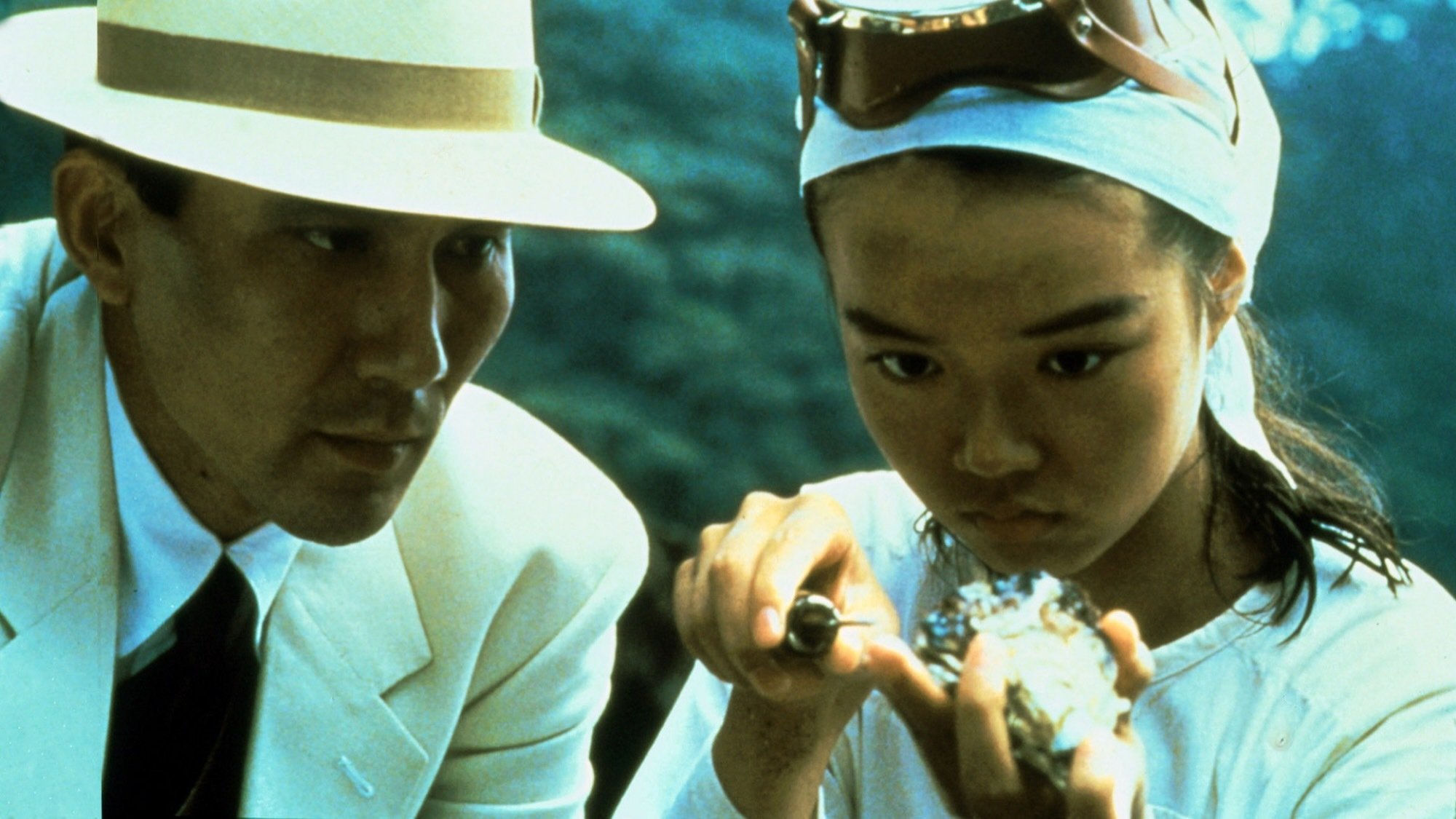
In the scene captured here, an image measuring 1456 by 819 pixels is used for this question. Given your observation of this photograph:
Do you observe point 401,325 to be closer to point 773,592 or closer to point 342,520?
point 342,520

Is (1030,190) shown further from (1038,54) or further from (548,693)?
(548,693)

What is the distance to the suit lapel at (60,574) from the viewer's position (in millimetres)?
1745

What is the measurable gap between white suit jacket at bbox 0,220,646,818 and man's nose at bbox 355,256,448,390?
0.38 metres

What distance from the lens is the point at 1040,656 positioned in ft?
4.27

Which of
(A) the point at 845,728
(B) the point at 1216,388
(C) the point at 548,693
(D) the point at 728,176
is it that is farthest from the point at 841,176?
(D) the point at 728,176

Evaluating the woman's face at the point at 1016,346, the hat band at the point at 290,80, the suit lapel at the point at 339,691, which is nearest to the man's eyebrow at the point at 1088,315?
the woman's face at the point at 1016,346

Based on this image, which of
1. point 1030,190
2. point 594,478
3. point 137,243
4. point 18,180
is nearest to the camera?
point 1030,190

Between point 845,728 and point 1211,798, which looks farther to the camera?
point 845,728

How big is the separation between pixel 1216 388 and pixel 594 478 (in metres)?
0.79

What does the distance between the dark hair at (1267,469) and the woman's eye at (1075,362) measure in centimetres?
11

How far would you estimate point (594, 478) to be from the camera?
6.73 feet

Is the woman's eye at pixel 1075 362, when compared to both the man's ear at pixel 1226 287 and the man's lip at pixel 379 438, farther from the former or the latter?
the man's lip at pixel 379 438

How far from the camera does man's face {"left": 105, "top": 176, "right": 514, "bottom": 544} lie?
163cm

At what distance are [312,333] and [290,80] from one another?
239 mm
